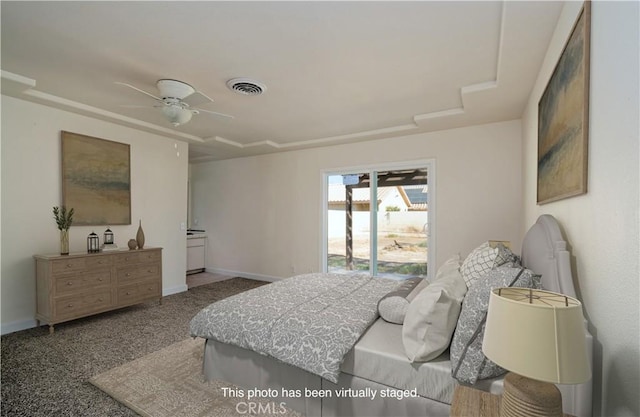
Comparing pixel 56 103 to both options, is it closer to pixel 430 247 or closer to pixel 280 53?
pixel 280 53

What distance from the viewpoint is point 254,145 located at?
5012mm

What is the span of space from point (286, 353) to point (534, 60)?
2.73 meters

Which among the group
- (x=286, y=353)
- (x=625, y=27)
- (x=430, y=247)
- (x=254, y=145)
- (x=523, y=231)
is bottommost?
(x=286, y=353)

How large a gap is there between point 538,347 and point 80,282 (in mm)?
4134

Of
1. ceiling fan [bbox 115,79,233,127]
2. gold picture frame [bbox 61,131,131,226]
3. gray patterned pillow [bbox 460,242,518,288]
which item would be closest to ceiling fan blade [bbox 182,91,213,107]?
ceiling fan [bbox 115,79,233,127]

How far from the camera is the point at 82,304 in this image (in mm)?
3289

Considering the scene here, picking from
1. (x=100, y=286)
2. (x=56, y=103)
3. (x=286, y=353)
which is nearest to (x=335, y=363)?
(x=286, y=353)

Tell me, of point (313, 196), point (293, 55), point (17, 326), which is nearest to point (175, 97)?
point (293, 55)

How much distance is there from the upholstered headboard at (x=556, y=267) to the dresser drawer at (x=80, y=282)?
4222 mm

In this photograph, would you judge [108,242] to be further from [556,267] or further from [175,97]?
[556,267]

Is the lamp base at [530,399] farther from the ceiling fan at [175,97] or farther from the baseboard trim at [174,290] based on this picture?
the baseboard trim at [174,290]

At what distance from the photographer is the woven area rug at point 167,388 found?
6.33ft

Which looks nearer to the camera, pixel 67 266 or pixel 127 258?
pixel 67 266

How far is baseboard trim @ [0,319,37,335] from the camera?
3080 millimetres
